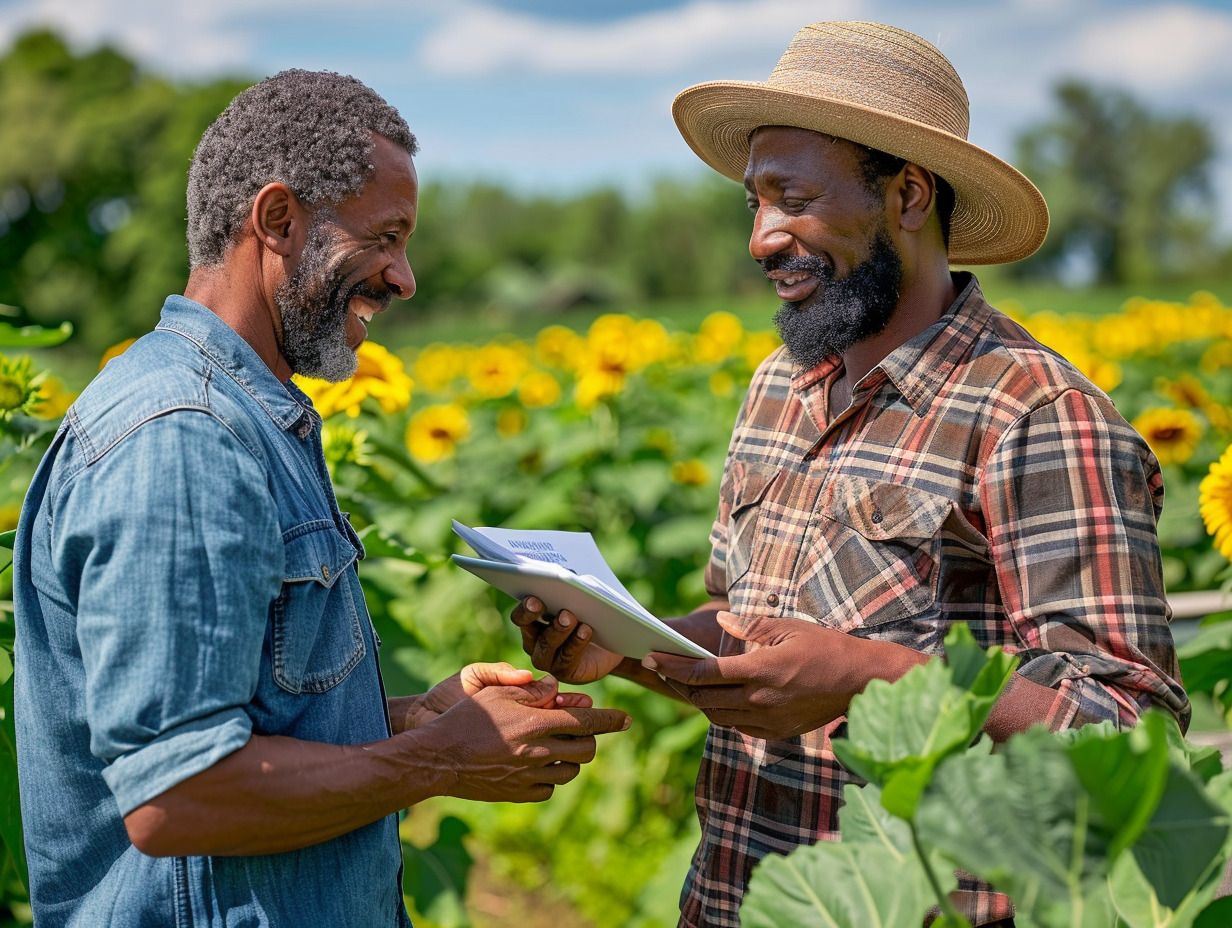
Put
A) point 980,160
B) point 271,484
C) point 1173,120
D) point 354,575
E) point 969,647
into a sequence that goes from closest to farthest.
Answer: point 969,647
point 271,484
point 354,575
point 980,160
point 1173,120

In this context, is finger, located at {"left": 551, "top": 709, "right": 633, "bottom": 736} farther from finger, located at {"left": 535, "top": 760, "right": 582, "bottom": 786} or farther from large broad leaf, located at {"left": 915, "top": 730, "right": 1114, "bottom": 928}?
large broad leaf, located at {"left": 915, "top": 730, "right": 1114, "bottom": 928}

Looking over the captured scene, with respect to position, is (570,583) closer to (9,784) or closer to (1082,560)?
(1082,560)

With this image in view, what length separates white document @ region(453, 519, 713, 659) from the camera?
1.77m

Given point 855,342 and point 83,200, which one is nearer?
point 855,342

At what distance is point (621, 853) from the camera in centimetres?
457

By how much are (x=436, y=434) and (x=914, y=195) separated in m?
3.28

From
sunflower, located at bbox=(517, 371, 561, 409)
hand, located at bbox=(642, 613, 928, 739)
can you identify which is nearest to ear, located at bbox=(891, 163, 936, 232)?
hand, located at bbox=(642, 613, 928, 739)

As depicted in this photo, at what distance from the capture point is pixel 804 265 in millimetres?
2318

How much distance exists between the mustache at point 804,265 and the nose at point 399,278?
2.33ft

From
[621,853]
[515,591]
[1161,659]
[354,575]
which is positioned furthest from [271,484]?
[621,853]

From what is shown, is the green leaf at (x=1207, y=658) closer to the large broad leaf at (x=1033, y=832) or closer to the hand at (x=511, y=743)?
the hand at (x=511, y=743)

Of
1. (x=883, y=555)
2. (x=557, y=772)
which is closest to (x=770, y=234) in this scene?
(x=883, y=555)

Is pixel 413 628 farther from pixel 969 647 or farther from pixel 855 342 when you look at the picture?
pixel 969 647

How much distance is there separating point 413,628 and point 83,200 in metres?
42.8
